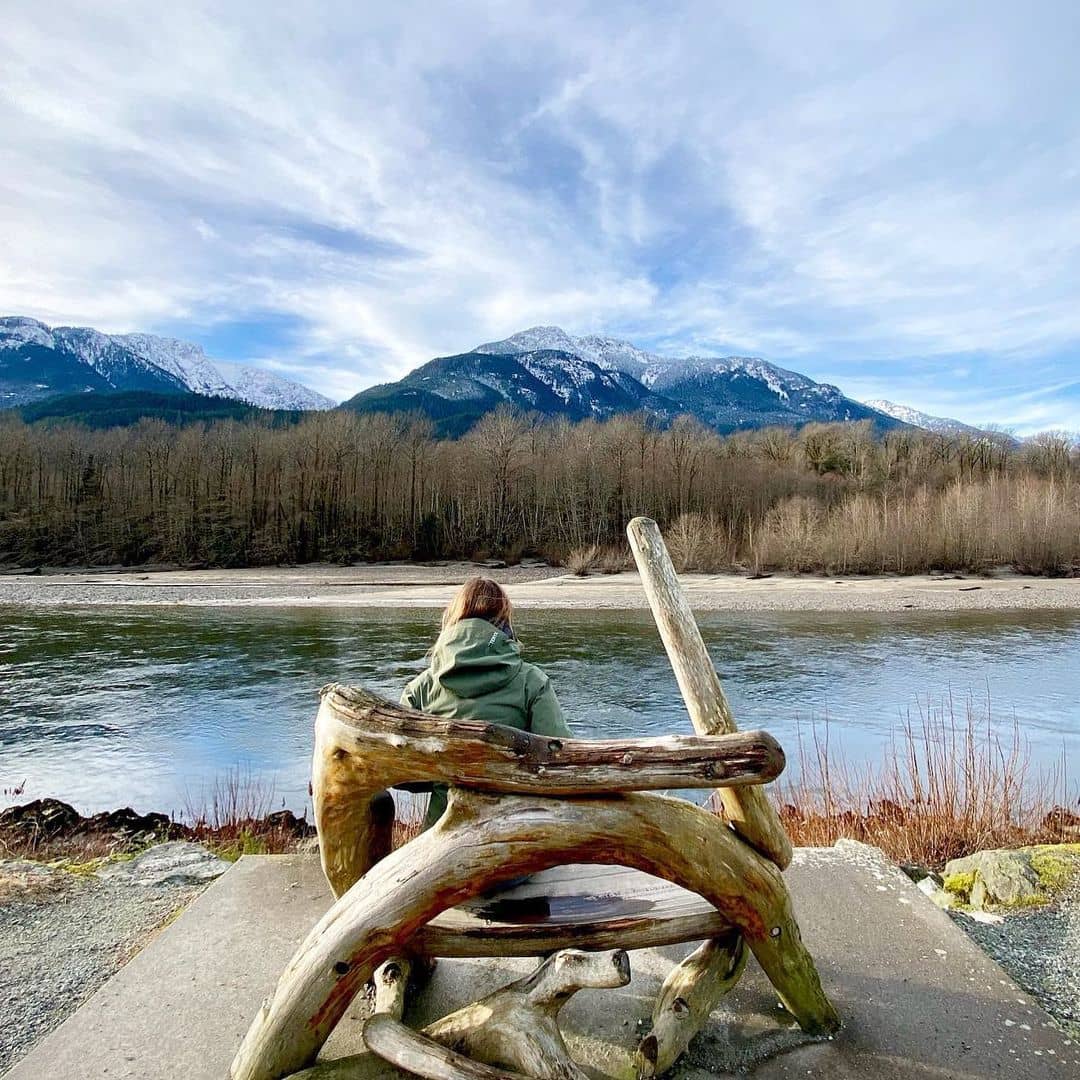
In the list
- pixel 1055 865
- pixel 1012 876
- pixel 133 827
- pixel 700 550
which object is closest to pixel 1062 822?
pixel 1055 865

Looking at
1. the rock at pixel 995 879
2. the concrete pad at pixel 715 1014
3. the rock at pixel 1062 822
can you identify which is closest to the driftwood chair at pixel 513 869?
the concrete pad at pixel 715 1014

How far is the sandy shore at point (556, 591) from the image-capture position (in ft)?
105

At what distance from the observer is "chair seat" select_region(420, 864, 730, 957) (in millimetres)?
2773

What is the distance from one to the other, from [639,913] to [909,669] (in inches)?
690

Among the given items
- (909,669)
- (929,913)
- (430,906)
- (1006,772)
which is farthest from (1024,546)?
(430,906)

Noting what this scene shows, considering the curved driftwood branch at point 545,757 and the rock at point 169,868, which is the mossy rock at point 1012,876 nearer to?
the curved driftwood branch at point 545,757

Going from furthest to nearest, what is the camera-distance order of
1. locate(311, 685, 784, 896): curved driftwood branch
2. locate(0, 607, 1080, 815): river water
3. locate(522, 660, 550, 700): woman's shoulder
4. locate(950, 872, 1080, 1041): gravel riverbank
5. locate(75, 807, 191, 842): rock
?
1. locate(0, 607, 1080, 815): river water
2. locate(75, 807, 191, 842): rock
3. locate(950, 872, 1080, 1041): gravel riverbank
4. locate(522, 660, 550, 700): woman's shoulder
5. locate(311, 685, 784, 896): curved driftwood branch

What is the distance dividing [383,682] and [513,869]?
14.4 m

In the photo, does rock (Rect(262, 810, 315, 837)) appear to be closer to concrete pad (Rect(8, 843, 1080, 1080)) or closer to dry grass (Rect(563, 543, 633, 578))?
concrete pad (Rect(8, 843, 1080, 1080))

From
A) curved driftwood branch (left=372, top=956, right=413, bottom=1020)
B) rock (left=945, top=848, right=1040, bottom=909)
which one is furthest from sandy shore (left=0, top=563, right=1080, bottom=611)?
curved driftwood branch (left=372, top=956, right=413, bottom=1020)

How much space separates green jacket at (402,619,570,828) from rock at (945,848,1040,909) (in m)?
3.44

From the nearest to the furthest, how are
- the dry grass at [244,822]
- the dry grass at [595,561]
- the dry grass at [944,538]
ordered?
the dry grass at [244,822] → the dry grass at [944,538] → the dry grass at [595,561]

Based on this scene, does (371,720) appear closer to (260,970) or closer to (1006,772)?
(260,970)

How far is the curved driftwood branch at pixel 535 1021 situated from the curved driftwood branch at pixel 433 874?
341 millimetres
